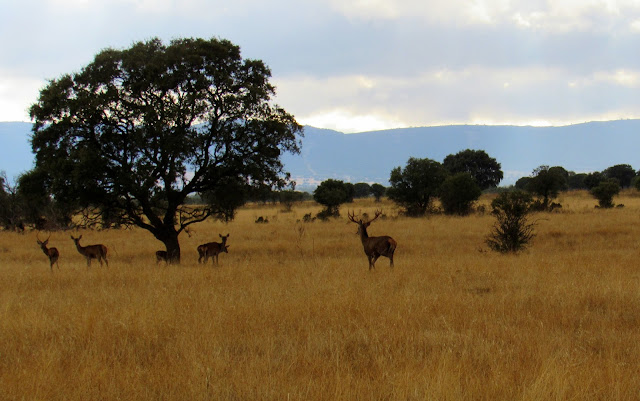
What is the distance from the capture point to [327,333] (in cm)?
727

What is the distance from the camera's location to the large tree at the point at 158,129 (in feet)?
55.3

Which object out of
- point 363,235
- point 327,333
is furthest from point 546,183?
point 327,333

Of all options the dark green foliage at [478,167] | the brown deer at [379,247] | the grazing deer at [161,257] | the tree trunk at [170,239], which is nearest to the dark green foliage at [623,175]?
the dark green foliage at [478,167]

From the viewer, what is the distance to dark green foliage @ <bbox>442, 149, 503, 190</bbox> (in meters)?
78.8

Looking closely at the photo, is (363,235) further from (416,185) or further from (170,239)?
(416,185)

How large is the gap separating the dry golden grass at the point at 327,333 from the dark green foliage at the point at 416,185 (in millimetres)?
29016

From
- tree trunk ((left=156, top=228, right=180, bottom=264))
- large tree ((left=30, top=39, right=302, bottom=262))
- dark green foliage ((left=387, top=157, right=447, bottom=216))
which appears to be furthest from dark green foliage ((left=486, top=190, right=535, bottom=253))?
dark green foliage ((left=387, top=157, right=447, bottom=216))

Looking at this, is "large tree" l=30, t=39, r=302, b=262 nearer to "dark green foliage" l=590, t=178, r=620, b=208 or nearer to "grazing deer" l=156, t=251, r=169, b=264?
"grazing deer" l=156, t=251, r=169, b=264

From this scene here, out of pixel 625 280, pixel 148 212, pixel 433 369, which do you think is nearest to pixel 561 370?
pixel 433 369

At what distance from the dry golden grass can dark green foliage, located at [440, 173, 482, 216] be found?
90.6 feet

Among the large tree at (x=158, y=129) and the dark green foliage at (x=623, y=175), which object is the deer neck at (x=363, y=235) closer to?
the large tree at (x=158, y=129)

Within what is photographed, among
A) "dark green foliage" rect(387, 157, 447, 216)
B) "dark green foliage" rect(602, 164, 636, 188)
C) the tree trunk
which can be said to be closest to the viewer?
the tree trunk

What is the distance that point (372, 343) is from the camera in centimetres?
672

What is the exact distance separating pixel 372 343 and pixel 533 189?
4418 centimetres
